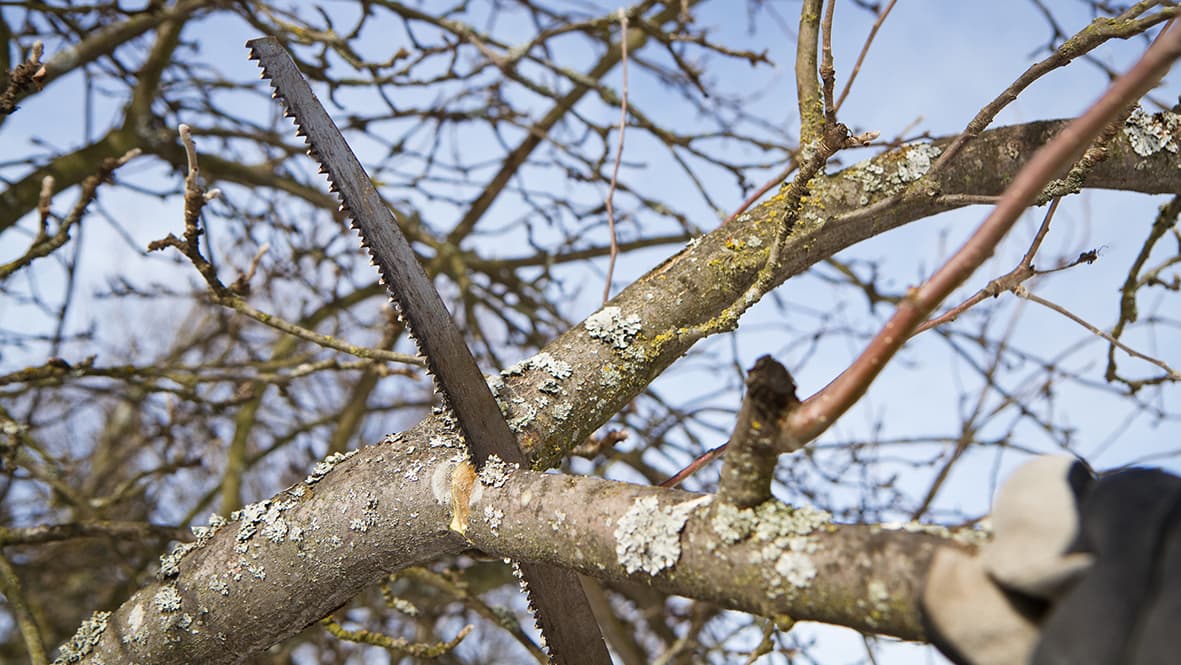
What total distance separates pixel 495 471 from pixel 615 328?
0.38 meters

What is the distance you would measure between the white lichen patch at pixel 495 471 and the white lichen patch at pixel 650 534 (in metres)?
0.26

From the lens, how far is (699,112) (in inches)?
146

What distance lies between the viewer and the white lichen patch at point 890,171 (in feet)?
→ 5.11

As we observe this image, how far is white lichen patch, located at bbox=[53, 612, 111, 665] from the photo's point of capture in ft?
4.73

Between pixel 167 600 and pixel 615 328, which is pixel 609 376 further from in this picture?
pixel 167 600

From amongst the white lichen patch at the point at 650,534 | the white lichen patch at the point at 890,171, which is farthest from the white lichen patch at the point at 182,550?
the white lichen patch at the point at 890,171

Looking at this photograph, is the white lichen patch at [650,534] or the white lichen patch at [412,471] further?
the white lichen patch at [412,471]

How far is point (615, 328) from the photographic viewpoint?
1.42m

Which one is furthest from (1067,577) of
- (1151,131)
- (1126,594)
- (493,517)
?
(1151,131)

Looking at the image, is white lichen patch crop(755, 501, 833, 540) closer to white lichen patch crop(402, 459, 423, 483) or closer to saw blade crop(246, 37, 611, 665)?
saw blade crop(246, 37, 611, 665)

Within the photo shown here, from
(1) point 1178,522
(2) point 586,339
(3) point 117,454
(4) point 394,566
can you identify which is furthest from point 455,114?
(3) point 117,454

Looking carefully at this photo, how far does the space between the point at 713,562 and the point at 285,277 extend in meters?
2.92

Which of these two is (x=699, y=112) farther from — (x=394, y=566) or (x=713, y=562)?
(x=713, y=562)

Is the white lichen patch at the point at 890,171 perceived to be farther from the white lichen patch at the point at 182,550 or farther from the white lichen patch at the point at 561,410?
the white lichen patch at the point at 182,550
